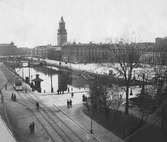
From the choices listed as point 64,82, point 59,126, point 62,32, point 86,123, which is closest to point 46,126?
point 59,126

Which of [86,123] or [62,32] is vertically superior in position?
[62,32]

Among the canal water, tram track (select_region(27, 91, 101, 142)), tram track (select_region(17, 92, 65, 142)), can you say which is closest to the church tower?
the canal water

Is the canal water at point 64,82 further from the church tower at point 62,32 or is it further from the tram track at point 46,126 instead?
the church tower at point 62,32

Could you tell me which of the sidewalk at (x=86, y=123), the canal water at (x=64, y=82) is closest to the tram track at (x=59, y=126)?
the sidewalk at (x=86, y=123)

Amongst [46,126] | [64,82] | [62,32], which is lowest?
[46,126]

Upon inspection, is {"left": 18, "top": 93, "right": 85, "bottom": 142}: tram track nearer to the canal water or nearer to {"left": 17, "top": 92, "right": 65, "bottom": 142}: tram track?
{"left": 17, "top": 92, "right": 65, "bottom": 142}: tram track

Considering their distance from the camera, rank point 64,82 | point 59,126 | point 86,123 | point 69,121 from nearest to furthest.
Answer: point 59,126 → point 86,123 → point 69,121 → point 64,82

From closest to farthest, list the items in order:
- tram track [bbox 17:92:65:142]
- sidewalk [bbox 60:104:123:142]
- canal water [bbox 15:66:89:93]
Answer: sidewalk [bbox 60:104:123:142] → tram track [bbox 17:92:65:142] → canal water [bbox 15:66:89:93]

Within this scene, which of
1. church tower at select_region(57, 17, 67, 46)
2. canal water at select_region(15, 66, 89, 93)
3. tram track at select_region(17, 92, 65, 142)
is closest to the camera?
tram track at select_region(17, 92, 65, 142)

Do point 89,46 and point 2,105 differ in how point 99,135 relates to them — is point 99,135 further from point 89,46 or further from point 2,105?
point 89,46

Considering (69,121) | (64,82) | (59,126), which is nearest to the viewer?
(59,126)

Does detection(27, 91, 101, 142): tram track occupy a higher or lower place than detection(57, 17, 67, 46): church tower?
lower

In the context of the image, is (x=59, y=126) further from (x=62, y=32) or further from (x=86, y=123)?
(x=62, y=32)
